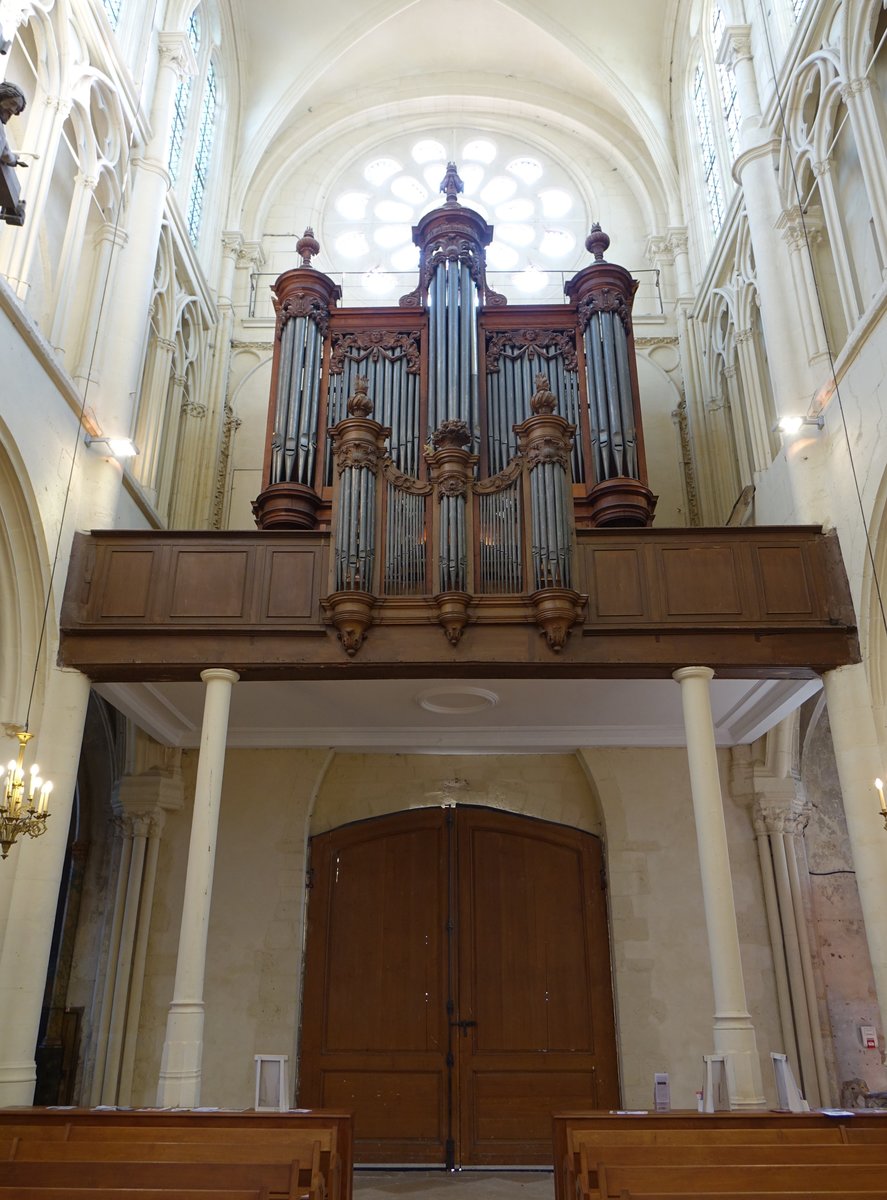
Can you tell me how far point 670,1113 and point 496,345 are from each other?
8347 mm

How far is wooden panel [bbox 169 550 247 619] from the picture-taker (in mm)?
8234

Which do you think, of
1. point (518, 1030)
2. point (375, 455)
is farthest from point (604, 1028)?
point (375, 455)

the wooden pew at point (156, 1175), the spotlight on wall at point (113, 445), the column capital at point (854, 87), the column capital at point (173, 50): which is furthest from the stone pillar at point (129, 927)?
the column capital at point (854, 87)

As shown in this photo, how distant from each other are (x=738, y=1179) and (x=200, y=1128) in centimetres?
306

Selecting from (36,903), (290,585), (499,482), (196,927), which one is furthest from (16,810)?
(499,482)

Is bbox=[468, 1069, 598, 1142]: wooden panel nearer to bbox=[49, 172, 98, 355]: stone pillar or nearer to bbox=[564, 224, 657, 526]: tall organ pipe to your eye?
bbox=[564, 224, 657, 526]: tall organ pipe

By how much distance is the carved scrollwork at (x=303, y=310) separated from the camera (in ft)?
37.5

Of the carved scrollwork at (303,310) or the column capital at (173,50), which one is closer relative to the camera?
the column capital at (173,50)

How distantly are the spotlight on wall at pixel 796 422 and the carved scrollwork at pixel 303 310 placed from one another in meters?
5.58

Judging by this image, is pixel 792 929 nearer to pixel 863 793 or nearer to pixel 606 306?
pixel 863 793

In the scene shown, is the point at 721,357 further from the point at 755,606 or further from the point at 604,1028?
the point at 604,1028

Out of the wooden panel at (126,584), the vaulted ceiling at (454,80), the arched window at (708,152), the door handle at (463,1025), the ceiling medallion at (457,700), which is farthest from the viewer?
the vaulted ceiling at (454,80)

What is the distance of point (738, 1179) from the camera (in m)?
4.55

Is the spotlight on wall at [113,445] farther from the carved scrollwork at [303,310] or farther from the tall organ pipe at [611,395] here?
the tall organ pipe at [611,395]
